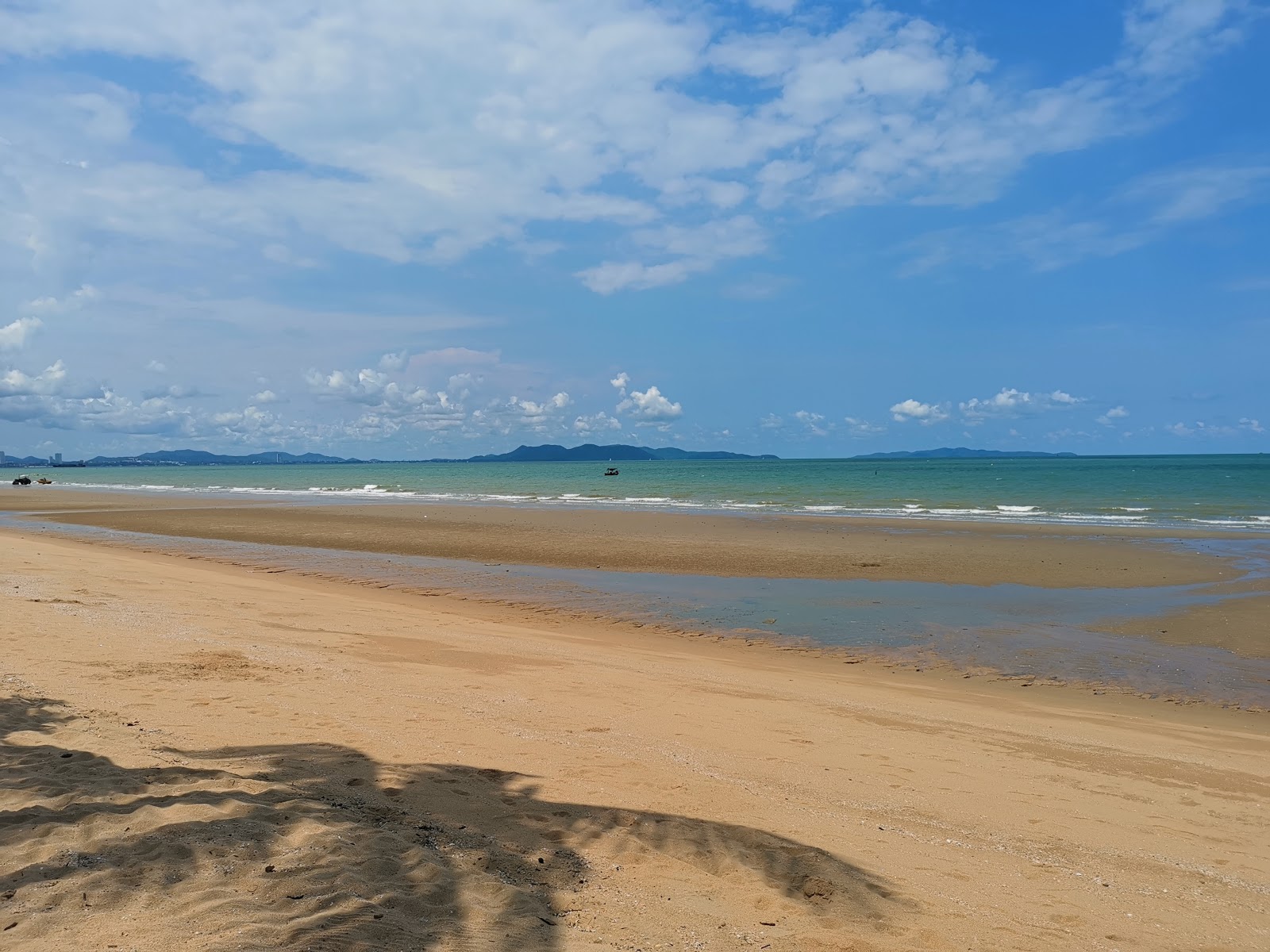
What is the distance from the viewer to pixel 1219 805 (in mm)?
6484

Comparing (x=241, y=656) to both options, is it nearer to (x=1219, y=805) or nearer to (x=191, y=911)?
(x=191, y=911)

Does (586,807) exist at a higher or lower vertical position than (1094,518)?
lower

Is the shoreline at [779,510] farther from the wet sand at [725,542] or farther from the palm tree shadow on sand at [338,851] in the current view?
the palm tree shadow on sand at [338,851]

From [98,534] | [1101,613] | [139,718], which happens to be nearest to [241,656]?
[139,718]

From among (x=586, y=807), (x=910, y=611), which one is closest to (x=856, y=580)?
(x=910, y=611)

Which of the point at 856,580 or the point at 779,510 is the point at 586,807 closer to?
the point at 856,580

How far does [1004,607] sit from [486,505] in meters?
36.9

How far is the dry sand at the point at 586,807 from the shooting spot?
396cm

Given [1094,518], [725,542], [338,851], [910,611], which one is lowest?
[910,611]

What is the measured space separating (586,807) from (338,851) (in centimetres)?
175

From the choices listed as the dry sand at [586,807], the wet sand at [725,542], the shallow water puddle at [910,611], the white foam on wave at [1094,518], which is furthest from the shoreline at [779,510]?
the dry sand at [586,807]

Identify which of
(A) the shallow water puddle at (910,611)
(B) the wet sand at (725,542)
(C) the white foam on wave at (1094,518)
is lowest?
(A) the shallow water puddle at (910,611)

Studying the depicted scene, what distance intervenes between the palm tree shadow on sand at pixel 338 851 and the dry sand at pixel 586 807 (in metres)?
0.02

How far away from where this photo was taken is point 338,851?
4.38 metres
